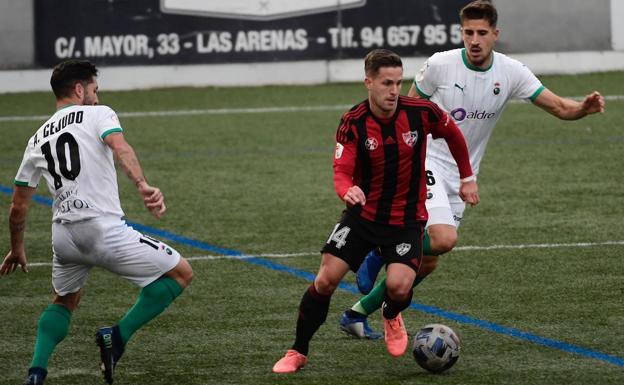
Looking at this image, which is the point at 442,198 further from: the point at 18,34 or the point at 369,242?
the point at 18,34

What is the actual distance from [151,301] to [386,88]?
5.43 ft

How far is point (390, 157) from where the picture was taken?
677cm

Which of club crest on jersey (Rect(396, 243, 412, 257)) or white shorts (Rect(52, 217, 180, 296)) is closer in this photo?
white shorts (Rect(52, 217, 180, 296))

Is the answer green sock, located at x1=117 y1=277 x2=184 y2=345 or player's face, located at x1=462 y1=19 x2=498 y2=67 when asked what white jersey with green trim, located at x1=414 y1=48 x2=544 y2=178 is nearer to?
player's face, located at x1=462 y1=19 x2=498 y2=67

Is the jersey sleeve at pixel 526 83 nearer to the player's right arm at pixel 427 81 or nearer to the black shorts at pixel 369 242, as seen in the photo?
the player's right arm at pixel 427 81

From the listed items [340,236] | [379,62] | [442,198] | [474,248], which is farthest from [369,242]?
[474,248]

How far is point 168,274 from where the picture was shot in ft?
21.6

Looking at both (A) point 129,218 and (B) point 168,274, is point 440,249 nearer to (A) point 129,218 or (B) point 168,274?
(B) point 168,274

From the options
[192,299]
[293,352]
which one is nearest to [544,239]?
[192,299]

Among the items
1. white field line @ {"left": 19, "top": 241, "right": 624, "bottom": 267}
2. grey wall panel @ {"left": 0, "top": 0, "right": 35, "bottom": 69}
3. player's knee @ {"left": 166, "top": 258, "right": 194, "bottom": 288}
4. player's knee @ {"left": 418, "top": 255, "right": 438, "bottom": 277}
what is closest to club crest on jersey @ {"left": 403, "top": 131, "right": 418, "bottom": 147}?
player's knee @ {"left": 418, "top": 255, "right": 438, "bottom": 277}

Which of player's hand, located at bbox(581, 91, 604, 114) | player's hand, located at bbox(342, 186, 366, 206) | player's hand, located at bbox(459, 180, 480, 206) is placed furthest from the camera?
player's hand, located at bbox(581, 91, 604, 114)

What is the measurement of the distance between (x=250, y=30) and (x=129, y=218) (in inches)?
337

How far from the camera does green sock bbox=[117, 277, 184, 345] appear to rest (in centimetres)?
654

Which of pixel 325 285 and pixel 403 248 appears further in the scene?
pixel 403 248
